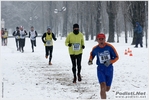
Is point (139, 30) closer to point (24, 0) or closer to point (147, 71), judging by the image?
point (147, 71)

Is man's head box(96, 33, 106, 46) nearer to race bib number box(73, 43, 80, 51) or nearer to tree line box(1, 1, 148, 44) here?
race bib number box(73, 43, 80, 51)

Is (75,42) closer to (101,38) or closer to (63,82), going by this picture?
(63,82)

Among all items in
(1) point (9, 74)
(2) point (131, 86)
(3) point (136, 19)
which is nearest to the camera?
(2) point (131, 86)

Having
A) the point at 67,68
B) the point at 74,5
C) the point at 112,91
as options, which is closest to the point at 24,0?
the point at 74,5

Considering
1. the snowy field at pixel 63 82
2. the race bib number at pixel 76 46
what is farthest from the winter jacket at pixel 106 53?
the race bib number at pixel 76 46

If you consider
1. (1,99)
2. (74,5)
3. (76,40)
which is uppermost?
(74,5)

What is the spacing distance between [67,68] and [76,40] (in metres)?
3.75

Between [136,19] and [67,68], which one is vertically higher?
[136,19]

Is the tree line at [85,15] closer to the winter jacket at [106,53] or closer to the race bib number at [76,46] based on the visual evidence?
the race bib number at [76,46]

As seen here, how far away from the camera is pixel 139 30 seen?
2341 centimetres

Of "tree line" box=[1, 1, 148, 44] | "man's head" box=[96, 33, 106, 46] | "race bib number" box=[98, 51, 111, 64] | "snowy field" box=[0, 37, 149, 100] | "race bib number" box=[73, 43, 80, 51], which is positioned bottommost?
"snowy field" box=[0, 37, 149, 100]

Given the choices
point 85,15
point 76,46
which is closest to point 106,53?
point 76,46

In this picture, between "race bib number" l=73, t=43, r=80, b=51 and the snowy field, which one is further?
"race bib number" l=73, t=43, r=80, b=51

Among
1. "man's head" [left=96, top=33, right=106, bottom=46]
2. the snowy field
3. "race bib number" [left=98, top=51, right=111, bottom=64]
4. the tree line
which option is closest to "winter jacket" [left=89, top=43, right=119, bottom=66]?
"race bib number" [left=98, top=51, right=111, bottom=64]
